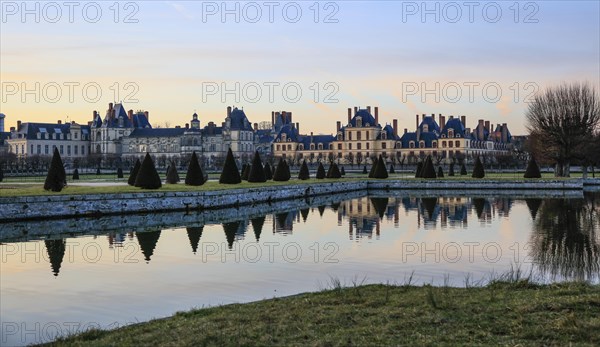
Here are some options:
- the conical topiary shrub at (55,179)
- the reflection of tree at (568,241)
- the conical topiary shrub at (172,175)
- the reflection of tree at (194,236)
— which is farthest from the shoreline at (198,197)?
the reflection of tree at (568,241)

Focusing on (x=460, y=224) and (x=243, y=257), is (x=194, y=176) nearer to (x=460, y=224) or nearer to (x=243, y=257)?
(x=460, y=224)

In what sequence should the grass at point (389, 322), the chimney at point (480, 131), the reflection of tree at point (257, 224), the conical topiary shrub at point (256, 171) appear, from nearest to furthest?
the grass at point (389, 322), the reflection of tree at point (257, 224), the conical topiary shrub at point (256, 171), the chimney at point (480, 131)

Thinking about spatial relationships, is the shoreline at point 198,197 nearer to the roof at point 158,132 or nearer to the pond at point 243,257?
the pond at point 243,257

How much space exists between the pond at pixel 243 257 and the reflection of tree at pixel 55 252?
20 mm

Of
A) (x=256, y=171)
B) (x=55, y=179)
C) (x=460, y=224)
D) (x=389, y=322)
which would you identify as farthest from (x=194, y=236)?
(x=256, y=171)

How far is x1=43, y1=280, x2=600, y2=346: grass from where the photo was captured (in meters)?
4.96

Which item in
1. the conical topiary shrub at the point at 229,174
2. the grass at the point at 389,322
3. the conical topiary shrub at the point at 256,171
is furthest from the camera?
the conical topiary shrub at the point at 256,171

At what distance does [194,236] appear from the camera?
14.1 meters

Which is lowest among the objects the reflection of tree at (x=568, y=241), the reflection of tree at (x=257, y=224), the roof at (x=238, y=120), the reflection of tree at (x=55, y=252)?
the reflection of tree at (x=55, y=252)

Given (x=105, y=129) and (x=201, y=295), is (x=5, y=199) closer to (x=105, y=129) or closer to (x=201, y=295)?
(x=201, y=295)

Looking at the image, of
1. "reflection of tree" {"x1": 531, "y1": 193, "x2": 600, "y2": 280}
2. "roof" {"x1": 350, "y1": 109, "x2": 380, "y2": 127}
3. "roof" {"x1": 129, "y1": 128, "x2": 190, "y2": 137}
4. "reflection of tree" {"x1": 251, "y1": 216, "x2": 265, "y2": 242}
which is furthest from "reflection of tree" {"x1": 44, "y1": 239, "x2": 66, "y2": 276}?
"roof" {"x1": 129, "y1": 128, "x2": 190, "y2": 137}

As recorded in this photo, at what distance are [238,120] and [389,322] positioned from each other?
78158mm

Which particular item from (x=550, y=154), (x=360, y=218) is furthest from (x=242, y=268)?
(x=550, y=154)

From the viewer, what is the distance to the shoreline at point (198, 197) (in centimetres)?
1703
